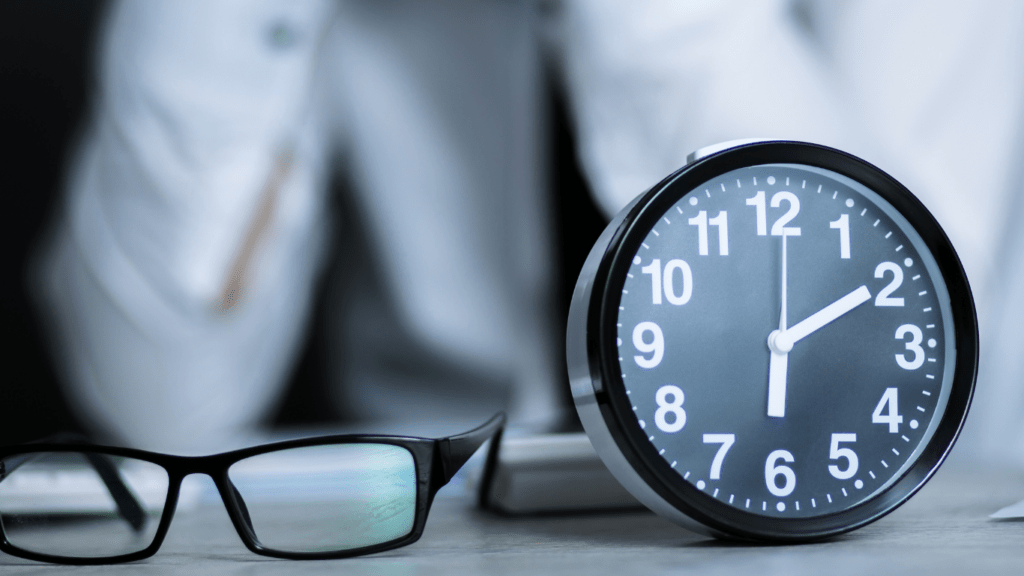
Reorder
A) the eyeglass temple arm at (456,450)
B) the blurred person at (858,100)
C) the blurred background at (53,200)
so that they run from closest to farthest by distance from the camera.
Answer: the eyeglass temple arm at (456,450) → the blurred person at (858,100) → the blurred background at (53,200)

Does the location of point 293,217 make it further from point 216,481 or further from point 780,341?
point 780,341

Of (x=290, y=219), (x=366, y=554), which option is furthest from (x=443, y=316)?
(x=366, y=554)

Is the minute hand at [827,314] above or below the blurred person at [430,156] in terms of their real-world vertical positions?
below

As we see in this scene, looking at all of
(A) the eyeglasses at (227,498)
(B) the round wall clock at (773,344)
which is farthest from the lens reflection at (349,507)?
(B) the round wall clock at (773,344)

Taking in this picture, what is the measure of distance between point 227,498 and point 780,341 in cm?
32

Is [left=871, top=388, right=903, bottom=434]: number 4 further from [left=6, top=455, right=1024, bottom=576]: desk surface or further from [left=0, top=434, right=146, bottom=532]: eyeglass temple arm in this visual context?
[left=0, top=434, right=146, bottom=532]: eyeglass temple arm

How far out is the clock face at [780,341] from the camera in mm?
397

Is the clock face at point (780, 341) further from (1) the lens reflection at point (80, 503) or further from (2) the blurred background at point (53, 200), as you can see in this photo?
(2) the blurred background at point (53, 200)

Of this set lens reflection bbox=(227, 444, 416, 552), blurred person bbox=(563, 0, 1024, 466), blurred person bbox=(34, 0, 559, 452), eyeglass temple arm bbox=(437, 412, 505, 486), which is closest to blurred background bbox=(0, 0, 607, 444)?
blurred person bbox=(34, 0, 559, 452)

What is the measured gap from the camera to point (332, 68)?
46.0 inches

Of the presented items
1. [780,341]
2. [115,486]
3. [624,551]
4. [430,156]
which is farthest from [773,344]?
[430,156]

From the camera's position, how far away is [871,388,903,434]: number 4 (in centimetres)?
42

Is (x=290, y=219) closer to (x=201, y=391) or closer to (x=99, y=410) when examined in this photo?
(x=201, y=391)

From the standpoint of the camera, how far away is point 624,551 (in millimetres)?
384
